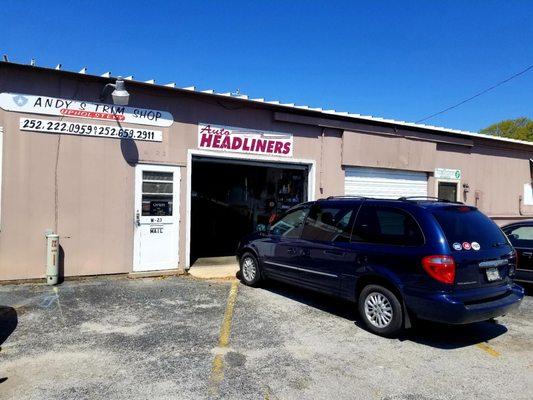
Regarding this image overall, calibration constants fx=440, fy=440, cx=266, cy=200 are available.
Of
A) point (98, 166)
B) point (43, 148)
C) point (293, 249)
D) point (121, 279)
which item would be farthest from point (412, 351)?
point (43, 148)

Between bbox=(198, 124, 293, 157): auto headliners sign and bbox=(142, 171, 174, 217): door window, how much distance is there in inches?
42.5

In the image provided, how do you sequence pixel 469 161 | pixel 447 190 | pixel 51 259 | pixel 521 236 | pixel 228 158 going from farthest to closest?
pixel 469 161 → pixel 447 190 → pixel 228 158 → pixel 521 236 → pixel 51 259

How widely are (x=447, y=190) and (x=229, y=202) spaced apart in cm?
708

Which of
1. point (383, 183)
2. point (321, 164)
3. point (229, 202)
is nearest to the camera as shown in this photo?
point (321, 164)

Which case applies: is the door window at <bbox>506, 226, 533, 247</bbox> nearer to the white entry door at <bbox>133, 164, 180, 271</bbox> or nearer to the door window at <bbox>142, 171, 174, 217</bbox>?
the white entry door at <bbox>133, 164, 180, 271</bbox>

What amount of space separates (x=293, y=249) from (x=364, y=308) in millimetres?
1654

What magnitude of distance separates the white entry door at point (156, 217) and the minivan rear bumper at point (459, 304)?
5.50 metres

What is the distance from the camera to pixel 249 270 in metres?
8.20

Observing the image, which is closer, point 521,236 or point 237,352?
point 237,352

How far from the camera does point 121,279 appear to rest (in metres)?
8.66

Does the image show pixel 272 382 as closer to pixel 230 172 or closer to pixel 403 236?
pixel 403 236

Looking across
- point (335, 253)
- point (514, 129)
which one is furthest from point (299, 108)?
point (514, 129)

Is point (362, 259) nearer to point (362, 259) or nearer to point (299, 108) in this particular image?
point (362, 259)

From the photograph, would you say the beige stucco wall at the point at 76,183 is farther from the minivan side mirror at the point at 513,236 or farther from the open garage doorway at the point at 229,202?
the minivan side mirror at the point at 513,236
